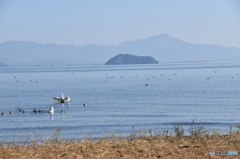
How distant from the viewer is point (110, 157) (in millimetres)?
8477

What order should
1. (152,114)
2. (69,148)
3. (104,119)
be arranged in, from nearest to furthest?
(69,148), (104,119), (152,114)

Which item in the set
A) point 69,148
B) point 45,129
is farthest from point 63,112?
point 69,148

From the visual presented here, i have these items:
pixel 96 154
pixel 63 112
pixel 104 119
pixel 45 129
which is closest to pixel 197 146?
pixel 96 154

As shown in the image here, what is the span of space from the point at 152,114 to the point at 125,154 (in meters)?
25.3

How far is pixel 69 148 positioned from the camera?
944cm

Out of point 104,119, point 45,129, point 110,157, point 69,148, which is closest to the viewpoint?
point 110,157

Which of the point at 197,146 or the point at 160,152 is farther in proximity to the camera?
the point at 197,146

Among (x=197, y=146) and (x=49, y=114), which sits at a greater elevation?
(x=197, y=146)

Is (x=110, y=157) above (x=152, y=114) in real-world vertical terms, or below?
above

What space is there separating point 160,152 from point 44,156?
283 centimetres

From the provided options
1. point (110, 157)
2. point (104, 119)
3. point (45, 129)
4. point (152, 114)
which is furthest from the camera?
point (152, 114)

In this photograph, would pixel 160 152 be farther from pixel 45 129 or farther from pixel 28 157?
pixel 45 129

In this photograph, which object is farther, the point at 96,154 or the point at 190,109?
the point at 190,109

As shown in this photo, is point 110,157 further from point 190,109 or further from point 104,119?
point 190,109
